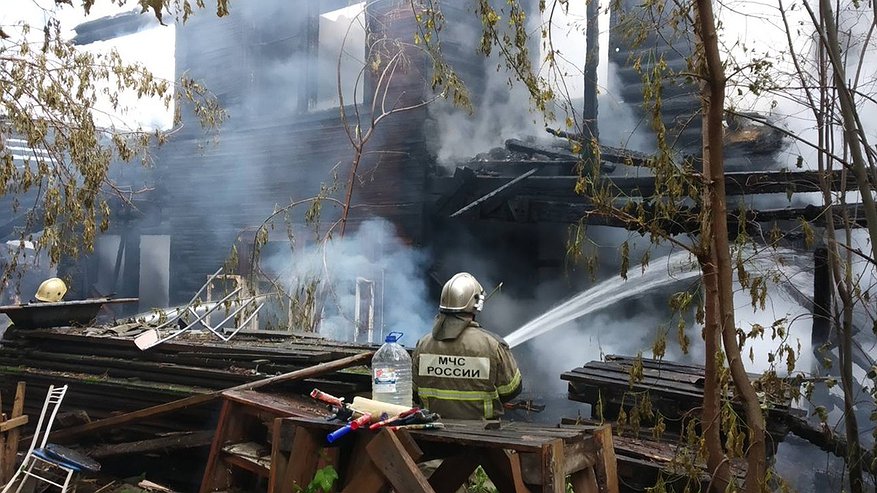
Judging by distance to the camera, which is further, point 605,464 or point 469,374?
point 469,374

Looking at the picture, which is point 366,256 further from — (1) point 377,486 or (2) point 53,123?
(1) point 377,486

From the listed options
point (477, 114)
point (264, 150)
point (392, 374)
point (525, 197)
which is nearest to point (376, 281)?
point (477, 114)

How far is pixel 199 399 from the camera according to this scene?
5.86 meters

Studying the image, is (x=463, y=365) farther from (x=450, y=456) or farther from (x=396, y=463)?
(x=396, y=463)

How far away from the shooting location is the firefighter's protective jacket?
428 cm

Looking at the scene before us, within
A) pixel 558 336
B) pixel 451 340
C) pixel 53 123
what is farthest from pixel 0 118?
pixel 558 336

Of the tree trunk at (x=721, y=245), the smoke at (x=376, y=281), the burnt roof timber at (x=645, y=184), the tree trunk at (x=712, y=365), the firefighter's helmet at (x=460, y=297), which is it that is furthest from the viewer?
the smoke at (x=376, y=281)

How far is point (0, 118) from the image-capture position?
7051 mm

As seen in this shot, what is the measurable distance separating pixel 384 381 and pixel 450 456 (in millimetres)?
563

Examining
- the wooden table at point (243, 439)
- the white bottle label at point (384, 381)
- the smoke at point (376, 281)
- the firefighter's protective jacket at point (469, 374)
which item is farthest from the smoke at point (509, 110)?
the white bottle label at point (384, 381)

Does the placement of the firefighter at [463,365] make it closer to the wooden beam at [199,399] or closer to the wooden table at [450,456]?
the wooden table at [450,456]

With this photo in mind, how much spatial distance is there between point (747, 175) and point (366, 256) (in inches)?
263

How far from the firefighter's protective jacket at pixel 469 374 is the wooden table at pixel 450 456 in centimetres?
76

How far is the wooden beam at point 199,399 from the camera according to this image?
5.49m
